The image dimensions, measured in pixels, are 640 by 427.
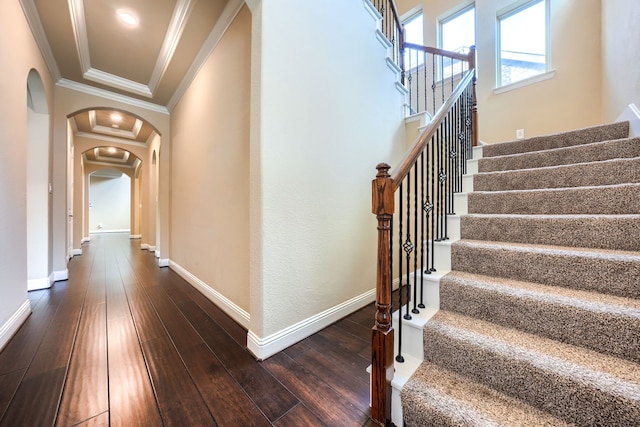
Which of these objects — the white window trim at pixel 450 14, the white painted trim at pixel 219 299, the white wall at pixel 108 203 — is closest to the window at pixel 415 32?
the white window trim at pixel 450 14

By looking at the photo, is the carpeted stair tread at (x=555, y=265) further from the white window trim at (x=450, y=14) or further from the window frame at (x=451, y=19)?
the white window trim at (x=450, y=14)

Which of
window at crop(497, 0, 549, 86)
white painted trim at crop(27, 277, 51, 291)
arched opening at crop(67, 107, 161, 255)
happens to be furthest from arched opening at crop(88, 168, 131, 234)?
window at crop(497, 0, 549, 86)

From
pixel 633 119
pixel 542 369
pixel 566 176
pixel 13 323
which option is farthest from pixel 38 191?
pixel 633 119

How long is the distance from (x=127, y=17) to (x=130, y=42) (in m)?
0.40

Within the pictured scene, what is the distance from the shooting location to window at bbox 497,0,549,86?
11.0 ft

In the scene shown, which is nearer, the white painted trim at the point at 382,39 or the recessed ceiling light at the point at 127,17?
the recessed ceiling light at the point at 127,17

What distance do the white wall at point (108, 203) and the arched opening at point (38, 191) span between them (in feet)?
31.3

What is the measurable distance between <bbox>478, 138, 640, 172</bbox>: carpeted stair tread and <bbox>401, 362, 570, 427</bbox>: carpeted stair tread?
189 centimetres

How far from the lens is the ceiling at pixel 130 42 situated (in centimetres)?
215

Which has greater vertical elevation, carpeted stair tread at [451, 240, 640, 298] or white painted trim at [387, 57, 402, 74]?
white painted trim at [387, 57, 402, 74]

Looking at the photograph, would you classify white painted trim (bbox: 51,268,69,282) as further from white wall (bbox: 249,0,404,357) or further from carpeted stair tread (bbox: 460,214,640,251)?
carpeted stair tread (bbox: 460,214,640,251)

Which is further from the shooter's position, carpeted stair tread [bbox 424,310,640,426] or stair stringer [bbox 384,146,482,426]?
stair stringer [bbox 384,146,482,426]

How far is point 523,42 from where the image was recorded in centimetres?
349

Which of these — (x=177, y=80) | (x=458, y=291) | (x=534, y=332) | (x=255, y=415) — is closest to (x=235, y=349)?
(x=255, y=415)
